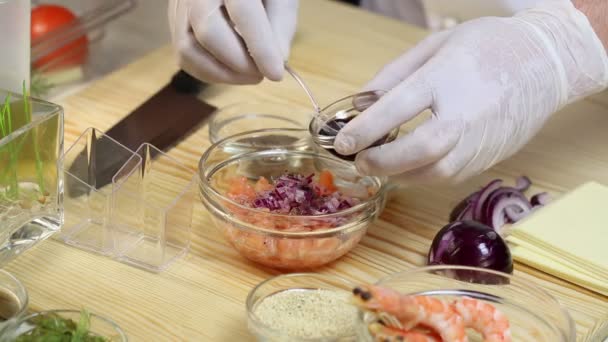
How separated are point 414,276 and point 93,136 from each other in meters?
0.53

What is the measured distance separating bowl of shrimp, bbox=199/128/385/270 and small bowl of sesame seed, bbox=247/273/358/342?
0.11 m

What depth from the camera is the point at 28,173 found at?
1.16m

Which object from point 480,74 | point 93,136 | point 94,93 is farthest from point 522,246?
point 94,93

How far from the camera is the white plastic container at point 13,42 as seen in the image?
1.24 metres

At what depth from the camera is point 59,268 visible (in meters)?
1.18

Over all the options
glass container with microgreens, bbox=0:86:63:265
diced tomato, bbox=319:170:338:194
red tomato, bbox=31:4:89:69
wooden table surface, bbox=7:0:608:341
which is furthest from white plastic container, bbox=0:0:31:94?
red tomato, bbox=31:4:89:69

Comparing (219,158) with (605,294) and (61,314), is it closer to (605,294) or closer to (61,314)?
(61,314)

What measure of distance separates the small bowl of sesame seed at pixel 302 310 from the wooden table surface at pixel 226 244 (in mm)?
92

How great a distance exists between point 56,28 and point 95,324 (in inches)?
41.3

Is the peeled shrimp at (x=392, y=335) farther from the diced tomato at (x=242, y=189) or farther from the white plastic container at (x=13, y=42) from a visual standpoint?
the white plastic container at (x=13, y=42)

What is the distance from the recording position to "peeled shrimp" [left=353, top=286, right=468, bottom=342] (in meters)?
0.86

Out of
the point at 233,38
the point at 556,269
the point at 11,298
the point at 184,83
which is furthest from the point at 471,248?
the point at 184,83

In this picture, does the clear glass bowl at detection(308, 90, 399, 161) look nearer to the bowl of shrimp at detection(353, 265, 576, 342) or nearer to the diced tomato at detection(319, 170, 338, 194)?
the diced tomato at detection(319, 170, 338, 194)

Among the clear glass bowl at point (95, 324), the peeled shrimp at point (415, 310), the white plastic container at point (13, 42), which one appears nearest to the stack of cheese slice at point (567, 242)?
the peeled shrimp at point (415, 310)
